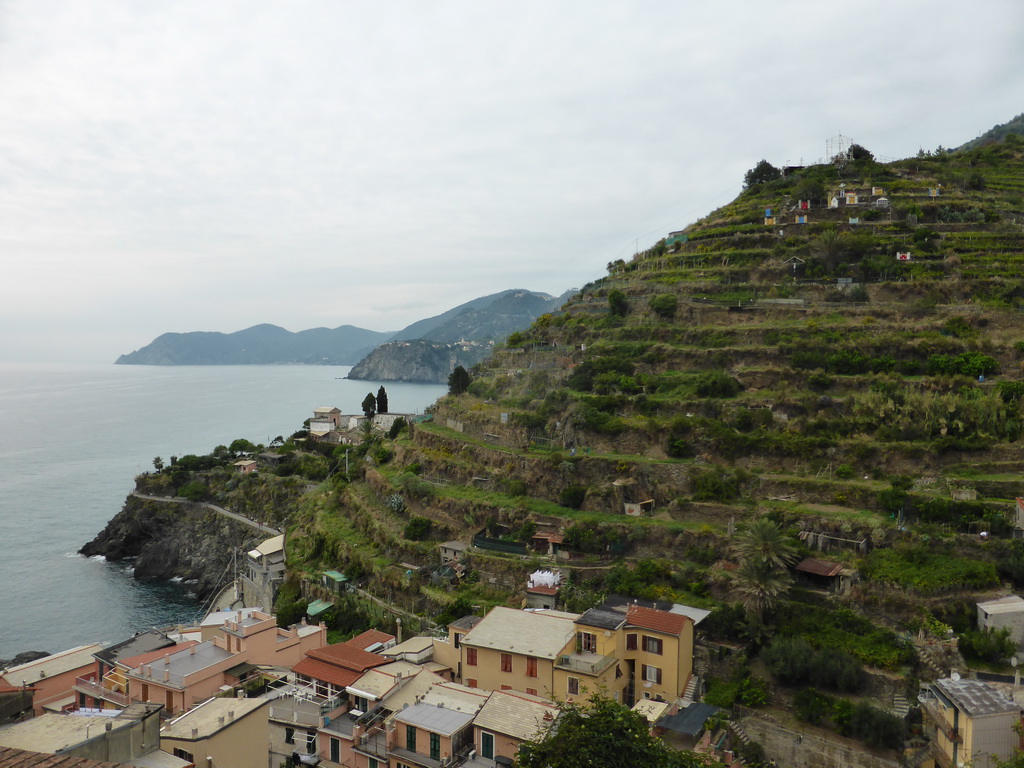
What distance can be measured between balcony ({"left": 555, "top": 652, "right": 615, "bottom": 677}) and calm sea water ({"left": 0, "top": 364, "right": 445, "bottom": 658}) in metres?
30.8

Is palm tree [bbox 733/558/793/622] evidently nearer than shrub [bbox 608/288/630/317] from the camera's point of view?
Yes

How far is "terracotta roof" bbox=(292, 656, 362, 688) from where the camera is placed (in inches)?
827

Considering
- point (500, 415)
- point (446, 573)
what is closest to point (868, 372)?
point (500, 415)

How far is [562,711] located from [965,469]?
717 inches

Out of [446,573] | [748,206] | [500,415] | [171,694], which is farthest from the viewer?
[748,206]

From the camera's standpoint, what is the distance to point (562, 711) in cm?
1544

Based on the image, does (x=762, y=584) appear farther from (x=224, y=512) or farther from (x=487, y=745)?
(x=224, y=512)

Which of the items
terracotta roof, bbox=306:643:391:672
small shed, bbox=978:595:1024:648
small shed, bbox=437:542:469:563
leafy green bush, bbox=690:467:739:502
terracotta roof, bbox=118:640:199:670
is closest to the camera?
small shed, bbox=978:595:1024:648

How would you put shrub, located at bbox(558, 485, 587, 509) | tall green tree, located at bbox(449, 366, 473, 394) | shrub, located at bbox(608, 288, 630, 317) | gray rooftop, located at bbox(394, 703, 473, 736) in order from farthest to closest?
tall green tree, located at bbox(449, 366, 473, 394), shrub, located at bbox(608, 288, 630, 317), shrub, located at bbox(558, 485, 587, 509), gray rooftop, located at bbox(394, 703, 473, 736)

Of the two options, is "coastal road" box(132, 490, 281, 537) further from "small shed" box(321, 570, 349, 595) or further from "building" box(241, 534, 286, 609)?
"small shed" box(321, 570, 349, 595)

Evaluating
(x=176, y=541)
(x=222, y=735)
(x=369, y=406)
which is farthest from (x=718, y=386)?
(x=369, y=406)

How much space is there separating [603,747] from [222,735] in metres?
8.91

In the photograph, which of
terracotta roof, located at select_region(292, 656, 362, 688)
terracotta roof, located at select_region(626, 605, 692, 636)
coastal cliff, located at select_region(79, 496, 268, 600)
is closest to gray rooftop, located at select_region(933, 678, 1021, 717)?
terracotta roof, located at select_region(626, 605, 692, 636)

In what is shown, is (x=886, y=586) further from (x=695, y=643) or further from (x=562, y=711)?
(x=562, y=711)
